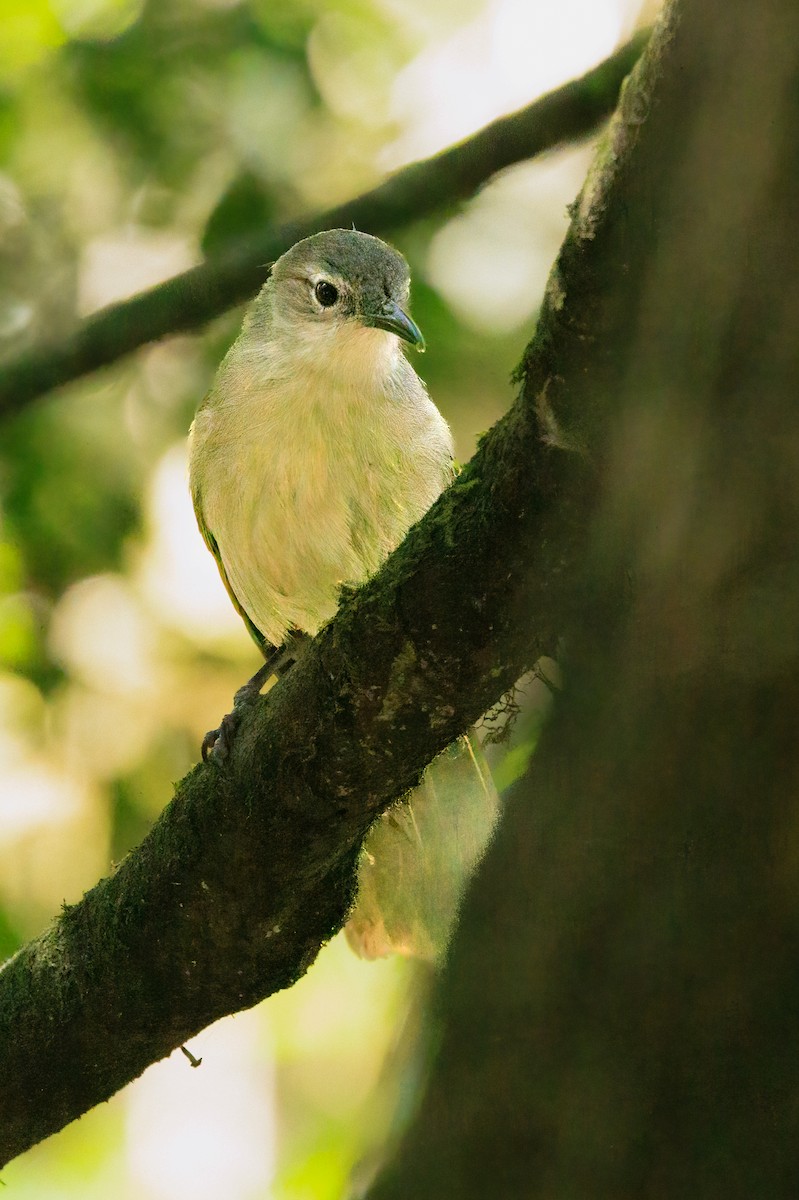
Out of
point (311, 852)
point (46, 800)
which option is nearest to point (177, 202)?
point (46, 800)

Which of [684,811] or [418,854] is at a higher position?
[418,854]

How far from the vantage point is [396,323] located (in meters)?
4.69

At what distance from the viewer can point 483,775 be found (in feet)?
12.5

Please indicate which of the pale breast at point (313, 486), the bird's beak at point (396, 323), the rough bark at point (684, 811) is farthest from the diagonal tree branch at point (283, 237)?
the rough bark at point (684, 811)

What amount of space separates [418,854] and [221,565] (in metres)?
1.83

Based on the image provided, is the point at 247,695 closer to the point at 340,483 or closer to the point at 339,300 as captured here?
the point at 340,483

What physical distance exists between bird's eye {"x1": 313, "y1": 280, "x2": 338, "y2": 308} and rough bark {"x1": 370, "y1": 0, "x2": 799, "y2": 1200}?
4.05 m

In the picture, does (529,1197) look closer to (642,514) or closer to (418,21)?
(642,514)

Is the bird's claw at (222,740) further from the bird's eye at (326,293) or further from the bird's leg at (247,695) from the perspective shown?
the bird's eye at (326,293)

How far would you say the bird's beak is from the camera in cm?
465

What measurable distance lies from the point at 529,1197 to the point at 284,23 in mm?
5743

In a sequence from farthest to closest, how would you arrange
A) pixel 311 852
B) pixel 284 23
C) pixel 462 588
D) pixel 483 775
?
pixel 284 23 → pixel 483 775 → pixel 311 852 → pixel 462 588

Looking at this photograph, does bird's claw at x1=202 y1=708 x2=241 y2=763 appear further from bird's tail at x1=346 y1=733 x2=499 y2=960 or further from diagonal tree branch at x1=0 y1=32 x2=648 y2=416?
diagonal tree branch at x1=0 y1=32 x2=648 y2=416

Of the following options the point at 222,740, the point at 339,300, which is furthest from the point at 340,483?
the point at 222,740
